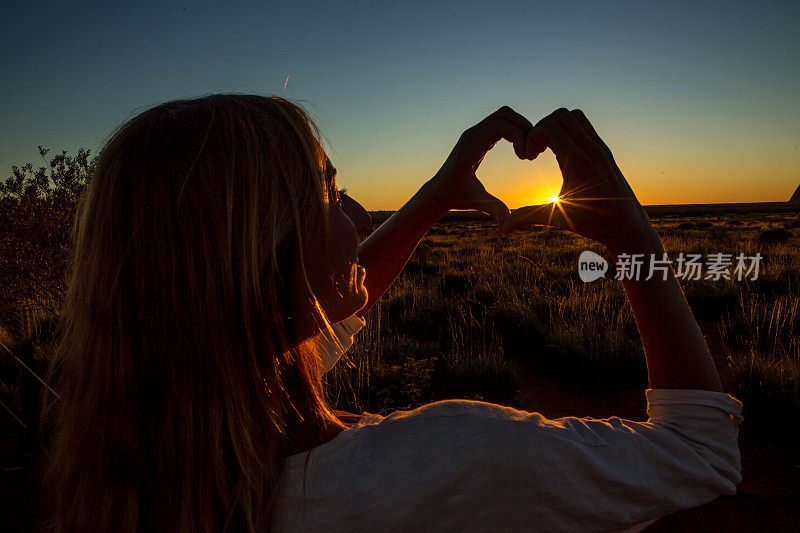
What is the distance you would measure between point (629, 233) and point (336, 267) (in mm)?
517

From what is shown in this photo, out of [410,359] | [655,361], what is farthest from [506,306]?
[655,361]

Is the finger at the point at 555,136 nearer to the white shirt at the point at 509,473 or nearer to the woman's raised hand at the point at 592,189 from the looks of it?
the woman's raised hand at the point at 592,189

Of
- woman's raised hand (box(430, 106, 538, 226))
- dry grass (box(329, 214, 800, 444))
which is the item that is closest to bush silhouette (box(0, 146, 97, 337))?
dry grass (box(329, 214, 800, 444))

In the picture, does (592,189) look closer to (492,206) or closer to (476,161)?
(492,206)

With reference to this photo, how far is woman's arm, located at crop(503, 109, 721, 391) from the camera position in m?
0.76

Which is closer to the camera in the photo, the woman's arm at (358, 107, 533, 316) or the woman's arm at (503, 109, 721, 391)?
the woman's arm at (503, 109, 721, 391)

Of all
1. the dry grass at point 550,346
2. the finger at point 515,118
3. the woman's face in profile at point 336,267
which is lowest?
the dry grass at point 550,346

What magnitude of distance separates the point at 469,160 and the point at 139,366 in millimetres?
869

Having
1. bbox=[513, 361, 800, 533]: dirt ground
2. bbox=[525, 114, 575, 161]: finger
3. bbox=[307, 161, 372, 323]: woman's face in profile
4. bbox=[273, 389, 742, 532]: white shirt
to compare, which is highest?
bbox=[525, 114, 575, 161]: finger

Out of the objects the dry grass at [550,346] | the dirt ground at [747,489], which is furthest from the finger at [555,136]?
the dirt ground at [747,489]

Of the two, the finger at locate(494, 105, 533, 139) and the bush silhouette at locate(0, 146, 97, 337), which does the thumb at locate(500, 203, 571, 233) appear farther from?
the bush silhouette at locate(0, 146, 97, 337)

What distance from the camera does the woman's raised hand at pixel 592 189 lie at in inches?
31.4

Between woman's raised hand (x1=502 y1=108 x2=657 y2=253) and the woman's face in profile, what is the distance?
1.33 ft

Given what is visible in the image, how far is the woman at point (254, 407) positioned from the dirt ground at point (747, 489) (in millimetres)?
2469
